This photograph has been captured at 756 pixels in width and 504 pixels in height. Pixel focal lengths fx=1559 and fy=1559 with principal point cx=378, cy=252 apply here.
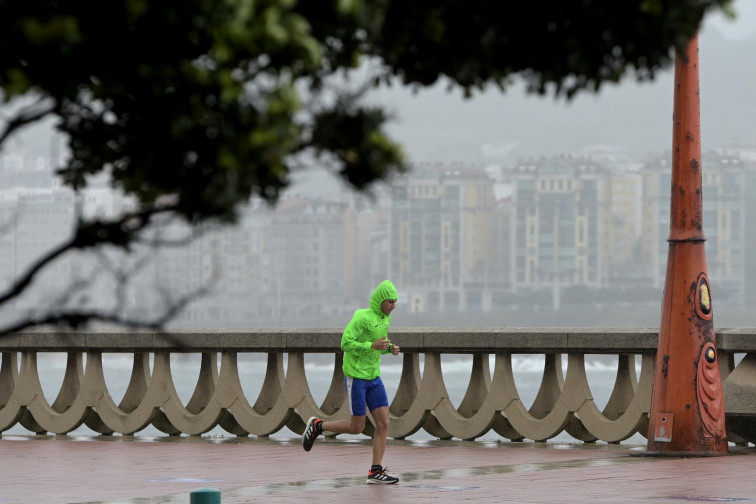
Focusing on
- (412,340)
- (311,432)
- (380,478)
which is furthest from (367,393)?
(412,340)

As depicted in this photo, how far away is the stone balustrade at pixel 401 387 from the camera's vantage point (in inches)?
555

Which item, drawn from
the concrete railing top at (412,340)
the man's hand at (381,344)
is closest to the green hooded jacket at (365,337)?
the man's hand at (381,344)

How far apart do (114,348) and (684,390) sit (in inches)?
239

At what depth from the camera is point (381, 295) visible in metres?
11.8

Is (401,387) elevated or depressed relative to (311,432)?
elevated

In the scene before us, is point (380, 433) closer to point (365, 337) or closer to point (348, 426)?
point (365, 337)

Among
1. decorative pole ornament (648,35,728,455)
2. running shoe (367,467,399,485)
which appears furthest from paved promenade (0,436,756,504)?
decorative pole ornament (648,35,728,455)

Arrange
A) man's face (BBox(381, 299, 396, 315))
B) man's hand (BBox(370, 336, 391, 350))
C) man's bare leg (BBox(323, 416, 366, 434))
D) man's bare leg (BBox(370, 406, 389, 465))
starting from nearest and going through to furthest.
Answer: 1. man's bare leg (BBox(370, 406, 389, 465))
2. man's hand (BBox(370, 336, 391, 350))
3. man's face (BBox(381, 299, 396, 315))
4. man's bare leg (BBox(323, 416, 366, 434))

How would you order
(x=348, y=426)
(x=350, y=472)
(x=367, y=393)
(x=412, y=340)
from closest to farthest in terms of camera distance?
1. (x=367, y=393)
2. (x=350, y=472)
3. (x=348, y=426)
4. (x=412, y=340)

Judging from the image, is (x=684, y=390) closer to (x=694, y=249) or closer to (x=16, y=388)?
(x=694, y=249)

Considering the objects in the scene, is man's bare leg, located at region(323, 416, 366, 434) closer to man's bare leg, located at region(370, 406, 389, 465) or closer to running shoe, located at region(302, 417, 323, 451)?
running shoe, located at region(302, 417, 323, 451)

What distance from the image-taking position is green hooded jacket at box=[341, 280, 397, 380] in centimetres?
1184

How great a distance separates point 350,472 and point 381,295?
1.51m

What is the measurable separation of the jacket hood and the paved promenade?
50.7 inches
